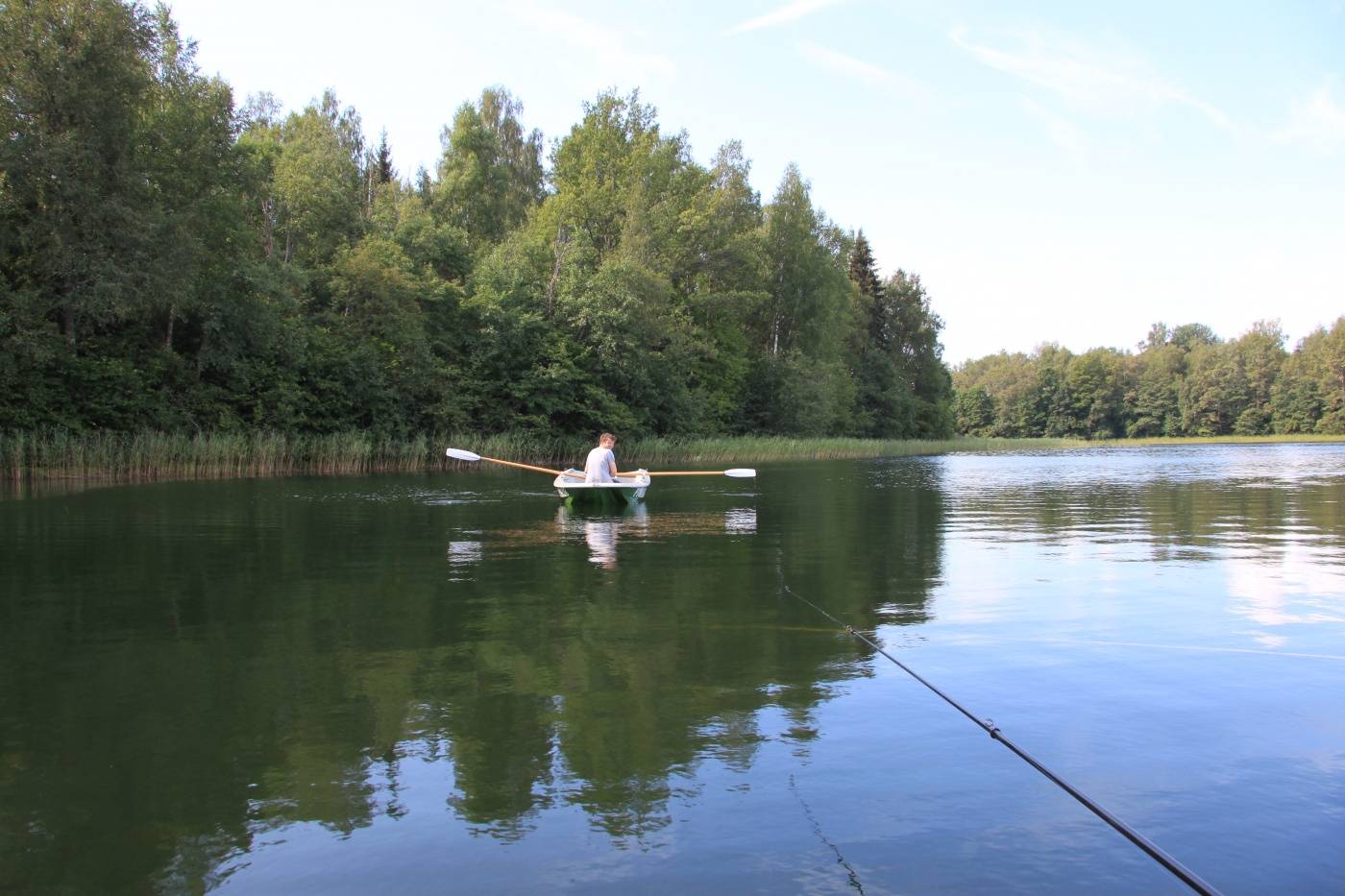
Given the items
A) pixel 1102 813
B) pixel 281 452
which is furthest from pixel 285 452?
pixel 1102 813

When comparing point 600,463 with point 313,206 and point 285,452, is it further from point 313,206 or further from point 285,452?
point 313,206

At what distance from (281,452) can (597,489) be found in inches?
622

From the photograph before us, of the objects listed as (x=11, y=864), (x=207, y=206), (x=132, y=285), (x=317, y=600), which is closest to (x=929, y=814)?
(x=11, y=864)

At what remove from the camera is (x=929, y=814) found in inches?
167

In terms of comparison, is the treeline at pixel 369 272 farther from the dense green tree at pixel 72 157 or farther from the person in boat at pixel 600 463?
the person in boat at pixel 600 463

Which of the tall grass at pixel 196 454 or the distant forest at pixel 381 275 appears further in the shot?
the distant forest at pixel 381 275

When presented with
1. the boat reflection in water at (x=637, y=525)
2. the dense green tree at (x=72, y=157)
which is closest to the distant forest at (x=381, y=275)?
the dense green tree at (x=72, y=157)

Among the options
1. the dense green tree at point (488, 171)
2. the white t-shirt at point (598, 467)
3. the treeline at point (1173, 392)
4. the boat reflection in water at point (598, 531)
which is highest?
the dense green tree at point (488, 171)

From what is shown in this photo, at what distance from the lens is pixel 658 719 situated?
5.55 m

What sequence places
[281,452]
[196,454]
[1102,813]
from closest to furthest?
[1102,813] → [196,454] → [281,452]

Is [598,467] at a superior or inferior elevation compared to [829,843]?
superior

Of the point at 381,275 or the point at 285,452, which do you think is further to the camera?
the point at 381,275

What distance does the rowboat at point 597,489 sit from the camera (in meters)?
18.2

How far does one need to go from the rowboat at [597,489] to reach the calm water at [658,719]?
5420 millimetres
